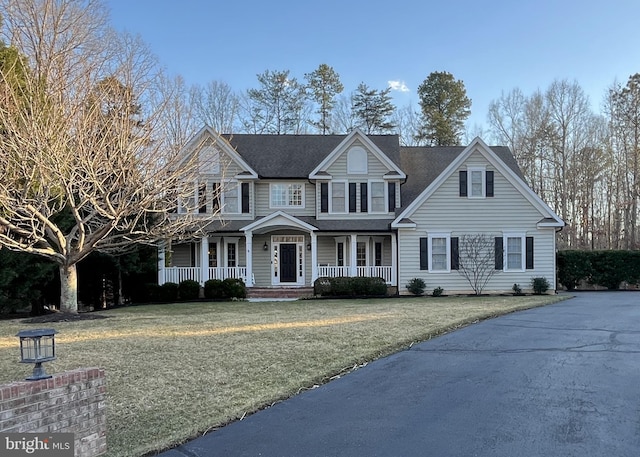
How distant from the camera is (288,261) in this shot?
23.7m

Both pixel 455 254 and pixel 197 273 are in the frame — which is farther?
pixel 197 273

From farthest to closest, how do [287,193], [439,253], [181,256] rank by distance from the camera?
1. [287,193]
2. [181,256]
3. [439,253]

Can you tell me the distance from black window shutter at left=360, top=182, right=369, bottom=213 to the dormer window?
60 centimetres

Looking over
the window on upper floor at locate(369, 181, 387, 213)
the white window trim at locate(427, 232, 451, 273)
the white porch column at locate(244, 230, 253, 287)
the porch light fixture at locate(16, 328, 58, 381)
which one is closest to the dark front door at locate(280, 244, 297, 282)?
the white porch column at locate(244, 230, 253, 287)

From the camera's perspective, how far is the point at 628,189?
3662cm

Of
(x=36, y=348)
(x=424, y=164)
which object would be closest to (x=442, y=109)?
(x=424, y=164)

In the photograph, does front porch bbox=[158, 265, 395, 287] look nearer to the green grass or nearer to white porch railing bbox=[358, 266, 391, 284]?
white porch railing bbox=[358, 266, 391, 284]

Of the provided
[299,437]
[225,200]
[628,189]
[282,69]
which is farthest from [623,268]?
[282,69]

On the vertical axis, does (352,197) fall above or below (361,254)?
above

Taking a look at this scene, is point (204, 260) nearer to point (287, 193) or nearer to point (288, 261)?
point (288, 261)

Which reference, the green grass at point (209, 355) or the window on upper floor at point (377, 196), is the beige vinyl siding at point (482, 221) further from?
the green grass at point (209, 355)

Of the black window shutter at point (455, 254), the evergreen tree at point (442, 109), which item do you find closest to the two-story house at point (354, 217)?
the black window shutter at point (455, 254)

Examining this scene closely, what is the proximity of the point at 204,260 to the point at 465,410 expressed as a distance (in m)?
18.0

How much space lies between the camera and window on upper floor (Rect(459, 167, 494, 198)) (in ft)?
71.7
